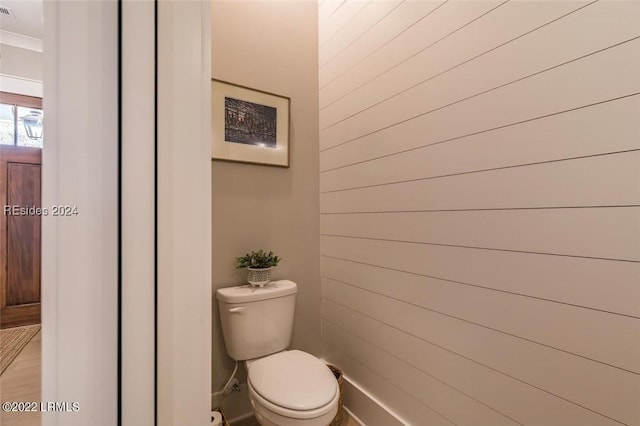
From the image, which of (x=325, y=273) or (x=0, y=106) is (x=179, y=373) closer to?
(x=0, y=106)

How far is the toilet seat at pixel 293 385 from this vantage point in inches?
42.9

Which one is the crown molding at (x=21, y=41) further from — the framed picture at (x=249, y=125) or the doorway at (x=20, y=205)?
the framed picture at (x=249, y=125)

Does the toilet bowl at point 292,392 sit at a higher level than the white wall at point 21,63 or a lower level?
lower

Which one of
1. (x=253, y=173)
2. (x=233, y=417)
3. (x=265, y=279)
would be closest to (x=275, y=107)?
(x=253, y=173)

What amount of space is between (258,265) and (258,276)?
66mm

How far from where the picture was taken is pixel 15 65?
0.29 metres

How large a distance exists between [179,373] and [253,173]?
143 cm

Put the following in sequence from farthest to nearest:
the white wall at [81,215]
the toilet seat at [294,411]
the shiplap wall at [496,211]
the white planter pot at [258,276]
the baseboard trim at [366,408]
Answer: the white planter pot at [258,276]
the baseboard trim at [366,408]
the toilet seat at [294,411]
the shiplap wall at [496,211]
the white wall at [81,215]

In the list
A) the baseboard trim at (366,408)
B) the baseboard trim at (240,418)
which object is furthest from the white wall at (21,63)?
the baseboard trim at (240,418)

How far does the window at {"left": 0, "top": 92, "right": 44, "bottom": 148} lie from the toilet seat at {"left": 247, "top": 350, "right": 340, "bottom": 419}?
1155 millimetres

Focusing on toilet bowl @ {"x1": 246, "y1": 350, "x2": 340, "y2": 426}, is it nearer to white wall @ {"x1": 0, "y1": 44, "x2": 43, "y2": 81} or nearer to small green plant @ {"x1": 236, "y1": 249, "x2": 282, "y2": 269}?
small green plant @ {"x1": 236, "y1": 249, "x2": 282, "y2": 269}

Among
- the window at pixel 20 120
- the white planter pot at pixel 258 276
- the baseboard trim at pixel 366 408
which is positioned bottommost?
the baseboard trim at pixel 366 408

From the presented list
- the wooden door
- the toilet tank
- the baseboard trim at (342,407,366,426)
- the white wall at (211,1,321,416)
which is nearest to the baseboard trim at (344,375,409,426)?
the baseboard trim at (342,407,366,426)

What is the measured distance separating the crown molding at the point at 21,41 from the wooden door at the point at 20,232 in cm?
10
